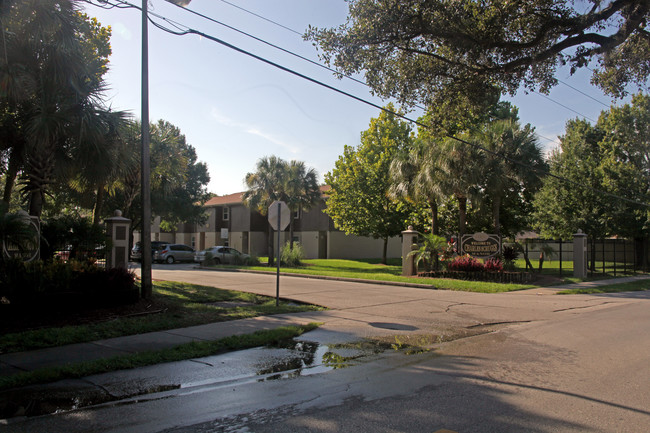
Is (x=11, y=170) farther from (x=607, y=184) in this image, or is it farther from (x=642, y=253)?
(x=642, y=253)

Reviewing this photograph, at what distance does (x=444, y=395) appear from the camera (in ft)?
17.4

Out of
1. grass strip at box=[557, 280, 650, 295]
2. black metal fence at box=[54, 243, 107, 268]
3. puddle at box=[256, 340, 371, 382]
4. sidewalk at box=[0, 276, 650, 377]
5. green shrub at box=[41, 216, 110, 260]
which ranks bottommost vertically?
grass strip at box=[557, 280, 650, 295]

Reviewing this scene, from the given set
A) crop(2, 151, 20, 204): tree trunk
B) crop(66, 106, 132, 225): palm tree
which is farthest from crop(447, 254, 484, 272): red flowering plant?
crop(2, 151, 20, 204): tree trunk

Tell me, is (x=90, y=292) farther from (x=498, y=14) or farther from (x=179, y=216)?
(x=179, y=216)

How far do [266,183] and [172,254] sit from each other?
11110mm

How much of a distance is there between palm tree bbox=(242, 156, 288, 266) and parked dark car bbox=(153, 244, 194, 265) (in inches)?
354

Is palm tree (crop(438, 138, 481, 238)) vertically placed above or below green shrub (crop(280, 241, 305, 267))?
above

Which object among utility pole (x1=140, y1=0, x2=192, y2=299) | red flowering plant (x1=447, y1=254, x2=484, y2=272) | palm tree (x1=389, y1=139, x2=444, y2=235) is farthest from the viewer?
palm tree (x1=389, y1=139, x2=444, y2=235)

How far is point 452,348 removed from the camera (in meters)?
7.99

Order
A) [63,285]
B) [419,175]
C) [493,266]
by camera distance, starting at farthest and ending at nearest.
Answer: [419,175] < [493,266] < [63,285]

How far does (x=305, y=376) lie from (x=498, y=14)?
9582 millimetres

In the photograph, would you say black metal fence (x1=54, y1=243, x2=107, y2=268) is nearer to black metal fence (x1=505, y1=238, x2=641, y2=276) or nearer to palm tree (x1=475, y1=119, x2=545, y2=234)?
palm tree (x1=475, y1=119, x2=545, y2=234)

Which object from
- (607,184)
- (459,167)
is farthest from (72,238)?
(607,184)

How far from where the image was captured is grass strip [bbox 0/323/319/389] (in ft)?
19.1
